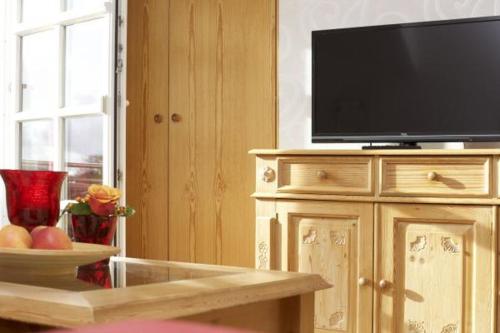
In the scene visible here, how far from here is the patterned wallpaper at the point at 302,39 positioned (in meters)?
3.57

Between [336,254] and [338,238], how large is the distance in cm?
6

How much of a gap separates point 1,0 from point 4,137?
2.54ft

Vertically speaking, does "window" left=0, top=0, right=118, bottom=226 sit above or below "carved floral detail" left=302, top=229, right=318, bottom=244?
above

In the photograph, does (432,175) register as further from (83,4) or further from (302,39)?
(83,4)

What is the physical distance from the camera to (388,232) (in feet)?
9.61

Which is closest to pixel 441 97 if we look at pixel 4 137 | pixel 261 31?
pixel 261 31

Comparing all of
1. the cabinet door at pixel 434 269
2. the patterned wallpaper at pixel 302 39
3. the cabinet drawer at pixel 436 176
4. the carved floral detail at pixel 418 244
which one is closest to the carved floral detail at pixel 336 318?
the cabinet door at pixel 434 269

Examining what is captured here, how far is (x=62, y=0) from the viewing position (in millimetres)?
3861

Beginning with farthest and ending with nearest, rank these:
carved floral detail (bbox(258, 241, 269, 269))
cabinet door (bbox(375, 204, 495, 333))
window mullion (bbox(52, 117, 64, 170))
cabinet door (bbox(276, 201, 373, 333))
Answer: window mullion (bbox(52, 117, 64, 170))
carved floral detail (bbox(258, 241, 269, 269))
cabinet door (bbox(276, 201, 373, 333))
cabinet door (bbox(375, 204, 495, 333))

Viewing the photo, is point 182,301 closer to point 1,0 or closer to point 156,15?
point 156,15

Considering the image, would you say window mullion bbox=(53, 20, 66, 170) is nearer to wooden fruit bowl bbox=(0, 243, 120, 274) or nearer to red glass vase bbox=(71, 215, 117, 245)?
red glass vase bbox=(71, 215, 117, 245)

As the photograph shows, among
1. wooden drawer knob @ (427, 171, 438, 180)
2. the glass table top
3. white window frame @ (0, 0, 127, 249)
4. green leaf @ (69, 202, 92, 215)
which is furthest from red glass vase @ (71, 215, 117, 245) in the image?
white window frame @ (0, 0, 127, 249)

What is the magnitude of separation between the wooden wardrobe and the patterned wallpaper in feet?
0.20

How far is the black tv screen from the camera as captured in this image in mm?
3053
